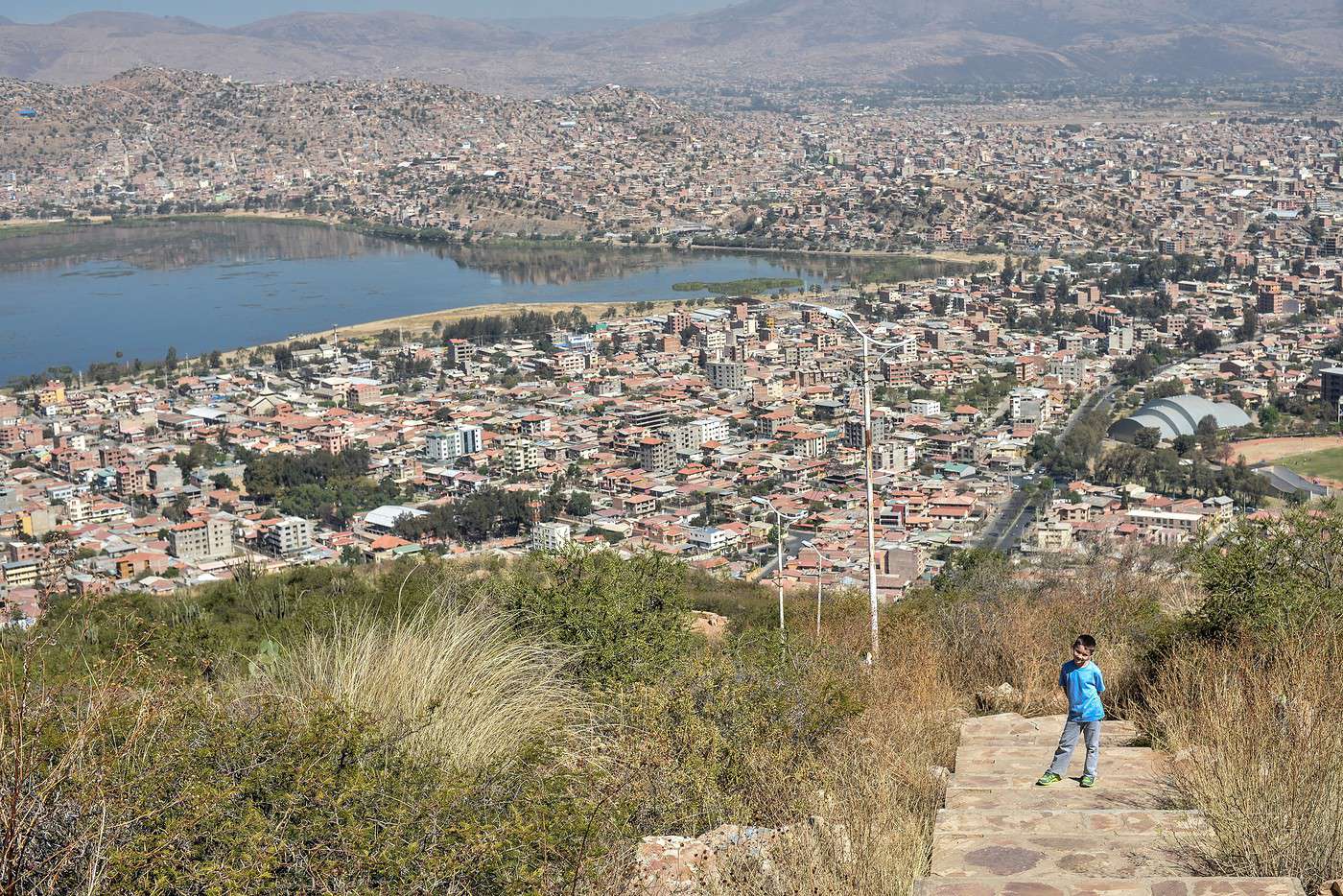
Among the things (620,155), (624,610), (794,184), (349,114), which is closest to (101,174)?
(349,114)

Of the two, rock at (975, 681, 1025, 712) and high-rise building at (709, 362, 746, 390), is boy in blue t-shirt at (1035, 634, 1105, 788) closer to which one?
rock at (975, 681, 1025, 712)

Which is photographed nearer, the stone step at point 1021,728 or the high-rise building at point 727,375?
the stone step at point 1021,728

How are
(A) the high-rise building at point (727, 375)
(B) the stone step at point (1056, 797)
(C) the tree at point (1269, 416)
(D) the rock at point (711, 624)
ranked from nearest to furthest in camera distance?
1. (B) the stone step at point (1056, 797)
2. (D) the rock at point (711, 624)
3. (C) the tree at point (1269, 416)
4. (A) the high-rise building at point (727, 375)

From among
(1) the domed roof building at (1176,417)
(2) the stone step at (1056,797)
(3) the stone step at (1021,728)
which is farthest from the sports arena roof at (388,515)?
(2) the stone step at (1056,797)

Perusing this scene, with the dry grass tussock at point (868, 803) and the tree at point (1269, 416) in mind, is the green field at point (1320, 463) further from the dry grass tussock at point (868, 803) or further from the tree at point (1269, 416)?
the dry grass tussock at point (868, 803)

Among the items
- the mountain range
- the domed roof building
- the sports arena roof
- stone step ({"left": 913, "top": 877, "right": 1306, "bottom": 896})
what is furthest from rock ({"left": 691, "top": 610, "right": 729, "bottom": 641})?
the mountain range

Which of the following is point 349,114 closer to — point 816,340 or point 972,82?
point 816,340

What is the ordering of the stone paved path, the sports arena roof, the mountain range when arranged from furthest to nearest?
the mountain range, the sports arena roof, the stone paved path
